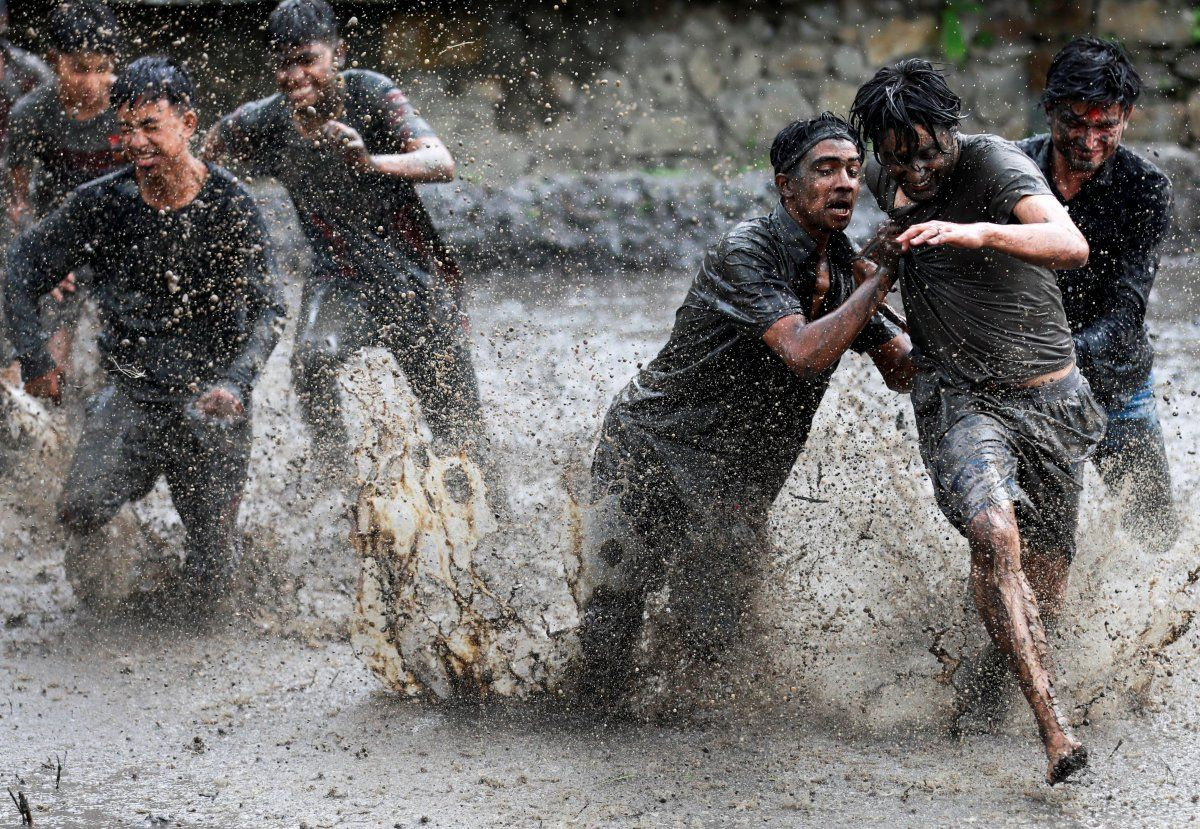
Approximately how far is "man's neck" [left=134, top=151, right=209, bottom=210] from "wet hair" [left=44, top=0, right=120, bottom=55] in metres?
1.56

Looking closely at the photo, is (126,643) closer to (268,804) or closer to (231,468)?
(231,468)

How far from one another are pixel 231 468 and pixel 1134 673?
2971 millimetres

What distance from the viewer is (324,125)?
210 inches

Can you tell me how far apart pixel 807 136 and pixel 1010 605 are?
51.8 inches

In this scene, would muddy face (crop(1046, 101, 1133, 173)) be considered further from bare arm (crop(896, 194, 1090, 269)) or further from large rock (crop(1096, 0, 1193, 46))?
large rock (crop(1096, 0, 1193, 46))

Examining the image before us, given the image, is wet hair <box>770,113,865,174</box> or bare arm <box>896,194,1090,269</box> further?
wet hair <box>770,113,865,174</box>

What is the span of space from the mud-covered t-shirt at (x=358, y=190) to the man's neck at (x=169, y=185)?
50 centimetres

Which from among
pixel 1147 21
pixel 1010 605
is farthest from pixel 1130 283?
pixel 1147 21

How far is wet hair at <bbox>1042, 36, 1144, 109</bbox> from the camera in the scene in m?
4.30

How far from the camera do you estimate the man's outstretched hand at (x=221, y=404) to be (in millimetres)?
4875

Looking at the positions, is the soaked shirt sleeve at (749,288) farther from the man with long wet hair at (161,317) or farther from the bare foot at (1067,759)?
the man with long wet hair at (161,317)

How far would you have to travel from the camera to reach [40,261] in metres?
5.02

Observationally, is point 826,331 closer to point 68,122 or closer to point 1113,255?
point 1113,255

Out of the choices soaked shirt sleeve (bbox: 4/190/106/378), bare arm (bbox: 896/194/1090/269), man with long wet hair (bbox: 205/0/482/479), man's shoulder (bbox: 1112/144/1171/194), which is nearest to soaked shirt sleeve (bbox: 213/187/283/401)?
man with long wet hair (bbox: 205/0/482/479)
